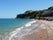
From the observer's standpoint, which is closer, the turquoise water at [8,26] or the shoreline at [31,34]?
the shoreline at [31,34]

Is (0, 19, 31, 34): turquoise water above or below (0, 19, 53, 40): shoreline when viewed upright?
below

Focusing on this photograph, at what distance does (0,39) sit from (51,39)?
507 centimetres

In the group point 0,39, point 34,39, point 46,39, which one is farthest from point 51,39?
point 0,39

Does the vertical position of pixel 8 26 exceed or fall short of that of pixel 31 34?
it falls short

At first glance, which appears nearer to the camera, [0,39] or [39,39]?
[39,39]

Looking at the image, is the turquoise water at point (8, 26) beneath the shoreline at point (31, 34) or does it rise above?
beneath

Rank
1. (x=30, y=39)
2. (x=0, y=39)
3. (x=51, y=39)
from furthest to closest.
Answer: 1. (x=0, y=39)
2. (x=30, y=39)
3. (x=51, y=39)

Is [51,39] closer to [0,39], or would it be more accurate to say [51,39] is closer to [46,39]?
[46,39]

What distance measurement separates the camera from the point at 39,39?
12648 millimetres

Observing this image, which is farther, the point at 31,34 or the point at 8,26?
the point at 8,26

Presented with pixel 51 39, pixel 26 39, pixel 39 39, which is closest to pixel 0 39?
pixel 26 39

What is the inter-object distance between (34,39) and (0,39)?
3.51 meters

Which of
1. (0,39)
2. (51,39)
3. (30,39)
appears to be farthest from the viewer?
(0,39)

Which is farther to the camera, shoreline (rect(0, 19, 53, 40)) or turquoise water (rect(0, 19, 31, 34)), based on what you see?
turquoise water (rect(0, 19, 31, 34))
